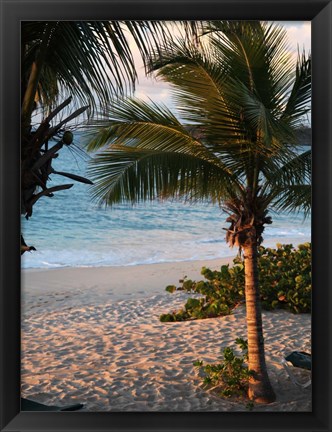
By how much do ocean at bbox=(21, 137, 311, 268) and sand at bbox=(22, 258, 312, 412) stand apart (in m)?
0.38

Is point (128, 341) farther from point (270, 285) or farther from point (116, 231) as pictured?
point (116, 231)

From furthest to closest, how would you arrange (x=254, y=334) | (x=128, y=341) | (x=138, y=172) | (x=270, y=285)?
(x=128, y=341) → (x=270, y=285) → (x=254, y=334) → (x=138, y=172)

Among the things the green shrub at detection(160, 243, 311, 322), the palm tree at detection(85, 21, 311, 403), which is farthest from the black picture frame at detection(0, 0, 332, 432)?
the green shrub at detection(160, 243, 311, 322)

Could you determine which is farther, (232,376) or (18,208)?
(232,376)

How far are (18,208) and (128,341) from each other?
4384 mm

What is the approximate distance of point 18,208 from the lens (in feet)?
6.75

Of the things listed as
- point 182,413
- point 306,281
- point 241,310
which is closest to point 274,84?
point 182,413

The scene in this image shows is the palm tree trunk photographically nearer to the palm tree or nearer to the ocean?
the palm tree

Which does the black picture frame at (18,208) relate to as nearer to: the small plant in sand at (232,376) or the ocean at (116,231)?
the small plant in sand at (232,376)

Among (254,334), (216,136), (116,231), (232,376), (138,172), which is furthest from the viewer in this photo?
(116,231)

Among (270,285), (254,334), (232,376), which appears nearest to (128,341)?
(270,285)

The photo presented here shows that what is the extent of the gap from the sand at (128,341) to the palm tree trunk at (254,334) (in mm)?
87

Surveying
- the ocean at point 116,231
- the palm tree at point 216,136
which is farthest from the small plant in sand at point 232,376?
the ocean at point 116,231

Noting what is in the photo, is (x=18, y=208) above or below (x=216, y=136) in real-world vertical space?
below
